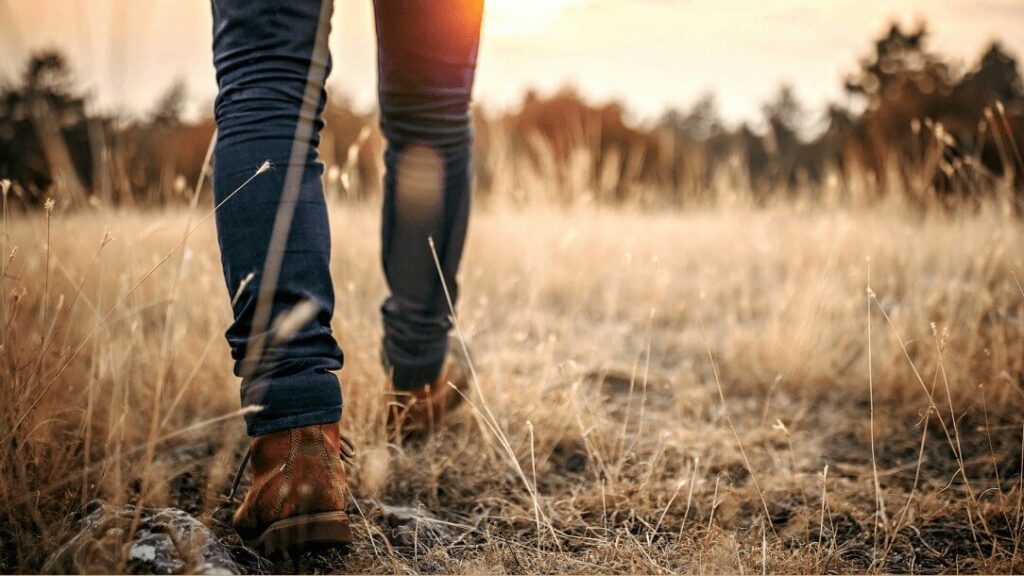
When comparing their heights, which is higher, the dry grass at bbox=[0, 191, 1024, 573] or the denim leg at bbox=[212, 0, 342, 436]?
the denim leg at bbox=[212, 0, 342, 436]

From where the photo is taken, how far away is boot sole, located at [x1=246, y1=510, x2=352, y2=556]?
0.85 metres

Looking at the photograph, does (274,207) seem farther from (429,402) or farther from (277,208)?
(429,402)

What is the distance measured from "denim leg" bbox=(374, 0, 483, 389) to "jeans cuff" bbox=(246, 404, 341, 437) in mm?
453

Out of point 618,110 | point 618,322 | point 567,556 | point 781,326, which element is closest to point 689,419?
point 781,326

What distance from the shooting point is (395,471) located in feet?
4.18

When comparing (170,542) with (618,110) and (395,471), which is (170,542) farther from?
(618,110)

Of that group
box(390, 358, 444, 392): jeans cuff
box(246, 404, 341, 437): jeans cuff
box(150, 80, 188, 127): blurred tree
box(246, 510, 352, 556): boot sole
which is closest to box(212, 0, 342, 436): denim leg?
box(246, 404, 341, 437): jeans cuff

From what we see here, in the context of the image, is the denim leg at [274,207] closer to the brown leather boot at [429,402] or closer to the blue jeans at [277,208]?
the blue jeans at [277,208]

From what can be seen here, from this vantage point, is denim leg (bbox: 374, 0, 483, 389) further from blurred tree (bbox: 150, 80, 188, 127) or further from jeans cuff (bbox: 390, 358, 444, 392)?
blurred tree (bbox: 150, 80, 188, 127)

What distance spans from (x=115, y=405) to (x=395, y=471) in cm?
51

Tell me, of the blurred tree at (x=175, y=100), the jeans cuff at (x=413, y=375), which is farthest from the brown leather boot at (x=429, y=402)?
the blurred tree at (x=175, y=100)

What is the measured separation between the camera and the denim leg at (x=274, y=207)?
0.87m

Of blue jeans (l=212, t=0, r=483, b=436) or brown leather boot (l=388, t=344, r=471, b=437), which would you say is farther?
brown leather boot (l=388, t=344, r=471, b=437)

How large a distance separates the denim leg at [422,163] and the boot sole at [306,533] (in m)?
0.52
